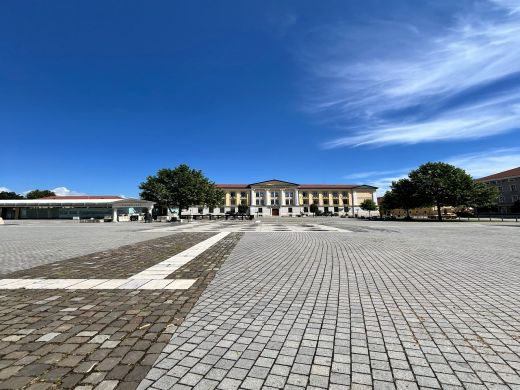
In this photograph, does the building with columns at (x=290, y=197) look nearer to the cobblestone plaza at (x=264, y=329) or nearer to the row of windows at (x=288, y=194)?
the row of windows at (x=288, y=194)

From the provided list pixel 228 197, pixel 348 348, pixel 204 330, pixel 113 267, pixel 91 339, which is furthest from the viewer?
pixel 228 197

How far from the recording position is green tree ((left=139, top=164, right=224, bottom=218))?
190ft

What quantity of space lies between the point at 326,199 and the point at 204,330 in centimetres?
11173

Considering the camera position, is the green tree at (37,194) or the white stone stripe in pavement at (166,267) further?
the green tree at (37,194)

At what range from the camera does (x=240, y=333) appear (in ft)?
12.2

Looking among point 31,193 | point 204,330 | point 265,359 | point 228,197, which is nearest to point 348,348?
point 265,359

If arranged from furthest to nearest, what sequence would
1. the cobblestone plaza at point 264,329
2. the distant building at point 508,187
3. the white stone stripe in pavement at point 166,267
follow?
the distant building at point 508,187 → the white stone stripe in pavement at point 166,267 → the cobblestone plaza at point 264,329

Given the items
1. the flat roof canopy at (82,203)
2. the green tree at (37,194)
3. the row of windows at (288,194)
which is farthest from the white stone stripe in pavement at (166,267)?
the green tree at (37,194)

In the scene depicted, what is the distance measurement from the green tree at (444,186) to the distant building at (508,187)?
43218 mm

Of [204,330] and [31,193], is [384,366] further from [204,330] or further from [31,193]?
[31,193]

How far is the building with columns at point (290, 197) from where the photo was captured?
10794 cm

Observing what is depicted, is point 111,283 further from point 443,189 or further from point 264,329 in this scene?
point 443,189

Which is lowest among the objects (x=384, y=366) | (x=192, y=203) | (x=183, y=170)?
(x=384, y=366)

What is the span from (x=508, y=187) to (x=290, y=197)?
6369 cm
